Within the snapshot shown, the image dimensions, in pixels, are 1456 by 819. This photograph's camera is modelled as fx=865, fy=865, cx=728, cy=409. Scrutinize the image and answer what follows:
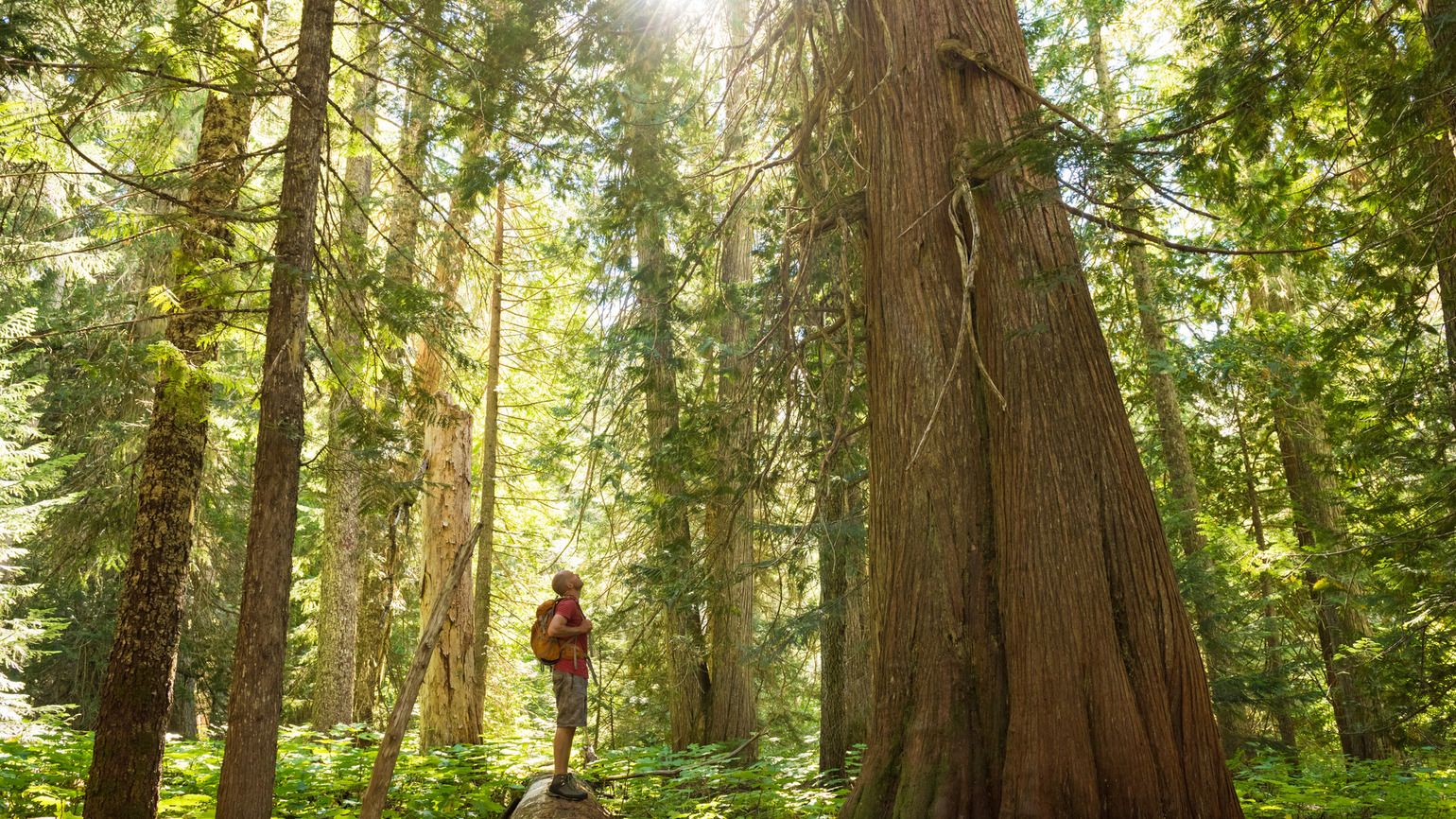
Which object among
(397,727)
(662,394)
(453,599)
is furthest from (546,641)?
(453,599)

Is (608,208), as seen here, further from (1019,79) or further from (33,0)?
(33,0)

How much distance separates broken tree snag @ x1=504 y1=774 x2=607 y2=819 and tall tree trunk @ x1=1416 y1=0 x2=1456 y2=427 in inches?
247

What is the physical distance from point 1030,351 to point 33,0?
6.77 metres

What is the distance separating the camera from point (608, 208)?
7.19m

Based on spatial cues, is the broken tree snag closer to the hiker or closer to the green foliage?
the hiker

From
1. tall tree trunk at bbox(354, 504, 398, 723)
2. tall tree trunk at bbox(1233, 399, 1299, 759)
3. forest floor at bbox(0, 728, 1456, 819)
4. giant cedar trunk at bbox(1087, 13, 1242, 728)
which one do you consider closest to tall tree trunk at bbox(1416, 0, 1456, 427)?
giant cedar trunk at bbox(1087, 13, 1242, 728)

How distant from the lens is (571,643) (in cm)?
633

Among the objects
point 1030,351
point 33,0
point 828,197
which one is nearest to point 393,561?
point 33,0

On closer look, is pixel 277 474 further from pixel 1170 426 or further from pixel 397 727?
pixel 1170 426

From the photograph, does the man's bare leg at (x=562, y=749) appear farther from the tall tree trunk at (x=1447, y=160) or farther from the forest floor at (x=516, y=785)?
the tall tree trunk at (x=1447, y=160)

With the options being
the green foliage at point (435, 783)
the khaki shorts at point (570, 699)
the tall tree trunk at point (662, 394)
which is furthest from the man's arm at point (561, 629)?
the green foliage at point (435, 783)

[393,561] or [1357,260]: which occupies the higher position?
[1357,260]

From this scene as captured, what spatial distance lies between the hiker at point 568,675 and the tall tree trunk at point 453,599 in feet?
12.0

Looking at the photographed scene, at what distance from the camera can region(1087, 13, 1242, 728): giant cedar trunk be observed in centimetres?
972
